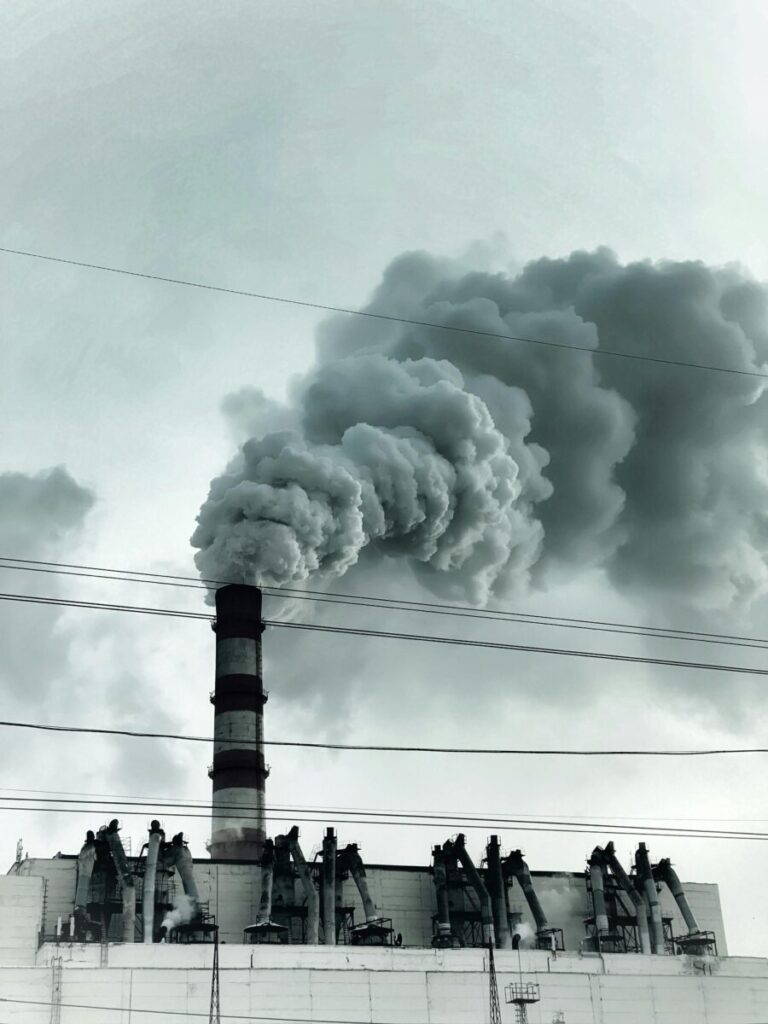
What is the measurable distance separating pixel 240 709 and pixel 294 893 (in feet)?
23.7

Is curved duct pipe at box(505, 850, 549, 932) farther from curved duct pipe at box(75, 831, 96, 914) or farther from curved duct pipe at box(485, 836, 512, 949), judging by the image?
curved duct pipe at box(75, 831, 96, 914)

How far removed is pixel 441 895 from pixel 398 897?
1824mm

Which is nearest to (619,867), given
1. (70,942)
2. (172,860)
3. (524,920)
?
(524,920)

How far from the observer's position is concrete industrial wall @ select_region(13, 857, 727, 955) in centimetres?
4281

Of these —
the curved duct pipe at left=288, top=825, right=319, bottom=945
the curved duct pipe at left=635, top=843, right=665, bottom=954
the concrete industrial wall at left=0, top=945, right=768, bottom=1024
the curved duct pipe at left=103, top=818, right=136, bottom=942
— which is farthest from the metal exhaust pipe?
the curved duct pipe at left=635, top=843, right=665, bottom=954

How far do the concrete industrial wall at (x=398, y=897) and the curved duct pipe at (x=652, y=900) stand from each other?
2.74m

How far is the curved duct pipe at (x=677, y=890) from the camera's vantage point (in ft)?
157

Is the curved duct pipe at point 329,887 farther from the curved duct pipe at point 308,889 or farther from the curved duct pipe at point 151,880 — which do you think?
the curved duct pipe at point 151,880

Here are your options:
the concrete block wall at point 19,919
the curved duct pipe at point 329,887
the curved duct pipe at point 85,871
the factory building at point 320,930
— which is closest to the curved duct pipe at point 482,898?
the factory building at point 320,930

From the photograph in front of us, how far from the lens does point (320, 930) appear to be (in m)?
45.0

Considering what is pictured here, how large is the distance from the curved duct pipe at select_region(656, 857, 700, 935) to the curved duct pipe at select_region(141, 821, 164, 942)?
2041 cm

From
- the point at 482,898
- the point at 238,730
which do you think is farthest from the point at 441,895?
the point at 238,730

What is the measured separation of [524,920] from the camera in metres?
47.4

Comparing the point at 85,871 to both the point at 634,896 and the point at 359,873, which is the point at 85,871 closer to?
the point at 359,873
